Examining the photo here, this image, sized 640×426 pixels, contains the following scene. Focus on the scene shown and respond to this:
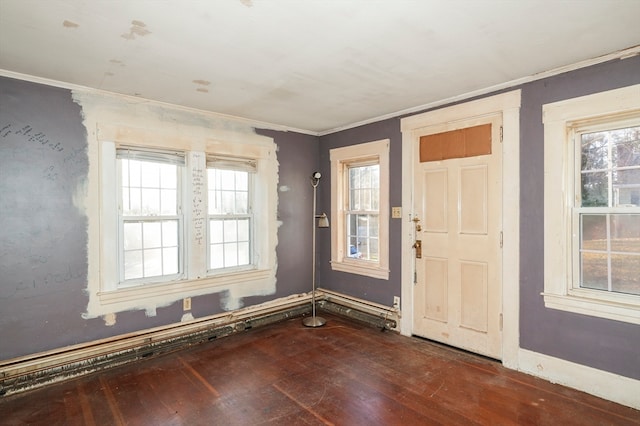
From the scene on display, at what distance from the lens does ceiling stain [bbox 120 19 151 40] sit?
2004 millimetres

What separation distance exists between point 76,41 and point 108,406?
8.51 feet

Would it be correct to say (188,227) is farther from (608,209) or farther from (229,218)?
(608,209)

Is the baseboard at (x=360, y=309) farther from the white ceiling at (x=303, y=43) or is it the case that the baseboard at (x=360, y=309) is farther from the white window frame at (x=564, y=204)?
the white ceiling at (x=303, y=43)

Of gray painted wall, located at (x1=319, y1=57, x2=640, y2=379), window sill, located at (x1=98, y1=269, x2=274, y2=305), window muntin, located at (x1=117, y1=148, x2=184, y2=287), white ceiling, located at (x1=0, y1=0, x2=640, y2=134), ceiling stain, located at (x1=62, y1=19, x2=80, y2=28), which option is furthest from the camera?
window muntin, located at (x1=117, y1=148, x2=184, y2=287)

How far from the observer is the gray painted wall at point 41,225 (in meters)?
2.70

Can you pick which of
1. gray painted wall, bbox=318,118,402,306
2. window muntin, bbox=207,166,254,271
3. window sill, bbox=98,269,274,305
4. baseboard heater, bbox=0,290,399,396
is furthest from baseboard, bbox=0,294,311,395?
gray painted wall, bbox=318,118,402,306

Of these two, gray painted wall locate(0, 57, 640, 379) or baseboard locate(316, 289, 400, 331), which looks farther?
baseboard locate(316, 289, 400, 331)

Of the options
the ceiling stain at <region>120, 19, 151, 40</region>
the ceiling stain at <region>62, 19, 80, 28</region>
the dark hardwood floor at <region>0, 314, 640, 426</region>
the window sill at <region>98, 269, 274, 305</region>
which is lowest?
the dark hardwood floor at <region>0, 314, 640, 426</region>

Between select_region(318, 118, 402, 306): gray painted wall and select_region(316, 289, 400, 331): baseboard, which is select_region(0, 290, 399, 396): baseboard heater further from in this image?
select_region(318, 118, 402, 306): gray painted wall

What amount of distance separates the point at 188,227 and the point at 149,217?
404mm

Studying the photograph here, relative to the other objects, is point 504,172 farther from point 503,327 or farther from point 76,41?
point 76,41

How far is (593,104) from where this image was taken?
2543mm

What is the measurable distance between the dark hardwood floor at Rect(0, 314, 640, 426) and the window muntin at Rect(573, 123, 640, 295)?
938mm

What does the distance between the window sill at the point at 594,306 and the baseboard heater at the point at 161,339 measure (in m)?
1.66
